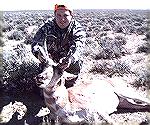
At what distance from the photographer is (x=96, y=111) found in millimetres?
5020

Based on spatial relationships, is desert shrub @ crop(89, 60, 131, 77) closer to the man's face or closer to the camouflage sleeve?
the camouflage sleeve

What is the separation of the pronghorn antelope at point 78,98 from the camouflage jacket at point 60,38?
1.99 feet

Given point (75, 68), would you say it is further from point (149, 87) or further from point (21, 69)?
point (149, 87)

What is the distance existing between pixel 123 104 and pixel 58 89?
67.1 inches

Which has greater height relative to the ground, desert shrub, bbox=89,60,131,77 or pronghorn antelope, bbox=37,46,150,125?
pronghorn antelope, bbox=37,46,150,125

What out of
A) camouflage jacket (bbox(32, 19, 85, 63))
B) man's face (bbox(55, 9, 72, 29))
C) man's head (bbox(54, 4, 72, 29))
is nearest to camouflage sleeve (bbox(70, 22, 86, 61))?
camouflage jacket (bbox(32, 19, 85, 63))

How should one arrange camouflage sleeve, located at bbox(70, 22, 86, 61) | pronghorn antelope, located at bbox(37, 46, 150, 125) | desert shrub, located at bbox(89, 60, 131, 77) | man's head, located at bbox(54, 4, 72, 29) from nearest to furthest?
pronghorn antelope, located at bbox(37, 46, 150, 125) → man's head, located at bbox(54, 4, 72, 29) → camouflage sleeve, located at bbox(70, 22, 86, 61) → desert shrub, located at bbox(89, 60, 131, 77)

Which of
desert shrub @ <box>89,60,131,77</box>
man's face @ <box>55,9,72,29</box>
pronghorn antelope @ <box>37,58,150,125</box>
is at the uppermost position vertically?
man's face @ <box>55,9,72,29</box>

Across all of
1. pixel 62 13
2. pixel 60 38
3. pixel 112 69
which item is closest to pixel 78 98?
pixel 62 13

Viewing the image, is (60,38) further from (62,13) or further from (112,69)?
(112,69)

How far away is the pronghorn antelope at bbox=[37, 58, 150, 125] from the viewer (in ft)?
14.9

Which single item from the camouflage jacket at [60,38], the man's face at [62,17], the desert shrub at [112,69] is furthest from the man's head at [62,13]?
the desert shrub at [112,69]

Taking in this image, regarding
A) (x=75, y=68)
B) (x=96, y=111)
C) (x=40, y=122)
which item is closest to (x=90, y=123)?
(x=96, y=111)

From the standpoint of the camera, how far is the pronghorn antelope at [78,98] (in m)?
4.55
